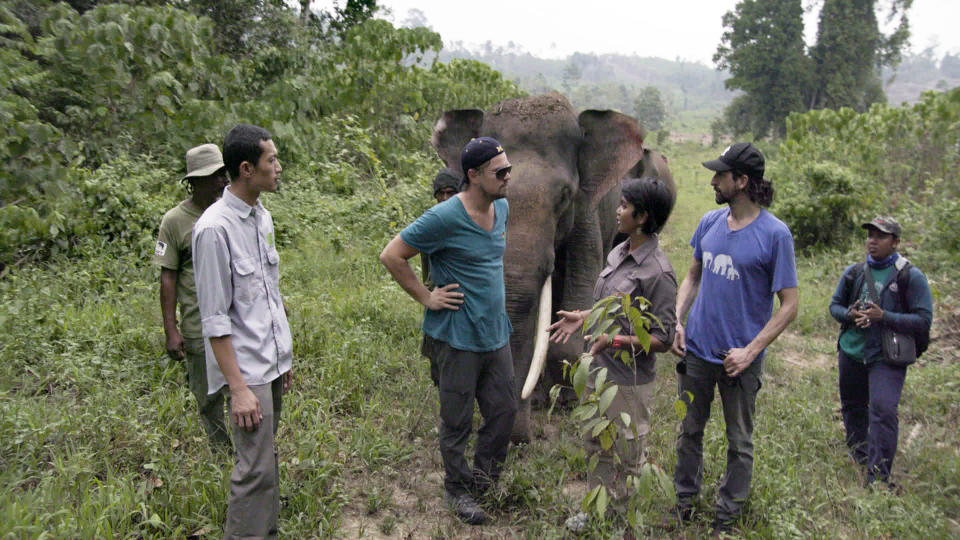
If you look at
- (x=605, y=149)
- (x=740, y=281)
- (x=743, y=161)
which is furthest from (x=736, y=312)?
(x=605, y=149)

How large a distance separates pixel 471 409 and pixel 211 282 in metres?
→ 1.46

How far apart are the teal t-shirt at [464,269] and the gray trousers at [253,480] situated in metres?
0.96

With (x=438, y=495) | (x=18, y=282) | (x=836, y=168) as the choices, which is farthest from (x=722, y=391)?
(x=836, y=168)

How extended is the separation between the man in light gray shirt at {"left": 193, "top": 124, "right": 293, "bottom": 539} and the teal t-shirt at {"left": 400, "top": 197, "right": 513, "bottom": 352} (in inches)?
30.3

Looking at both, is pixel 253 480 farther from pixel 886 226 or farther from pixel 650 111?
pixel 650 111

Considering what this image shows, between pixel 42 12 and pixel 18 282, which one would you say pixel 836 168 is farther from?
pixel 42 12

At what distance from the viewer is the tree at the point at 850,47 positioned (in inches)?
1192

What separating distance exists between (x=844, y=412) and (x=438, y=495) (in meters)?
2.78

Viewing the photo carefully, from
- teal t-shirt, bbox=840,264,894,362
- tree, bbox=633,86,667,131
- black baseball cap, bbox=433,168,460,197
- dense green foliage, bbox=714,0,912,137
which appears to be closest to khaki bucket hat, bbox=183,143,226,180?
black baseball cap, bbox=433,168,460,197

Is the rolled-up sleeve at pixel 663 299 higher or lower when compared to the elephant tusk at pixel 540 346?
higher

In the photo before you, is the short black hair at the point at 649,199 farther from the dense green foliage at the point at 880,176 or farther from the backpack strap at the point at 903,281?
the dense green foliage at the point at 880,176

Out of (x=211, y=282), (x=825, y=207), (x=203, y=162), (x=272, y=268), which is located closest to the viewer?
(x=211, y=282)

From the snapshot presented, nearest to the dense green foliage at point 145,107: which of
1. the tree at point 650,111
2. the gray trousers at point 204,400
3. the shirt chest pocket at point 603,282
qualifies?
the gray trousers at point 204,400

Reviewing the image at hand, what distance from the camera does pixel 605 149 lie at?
4.88 m
